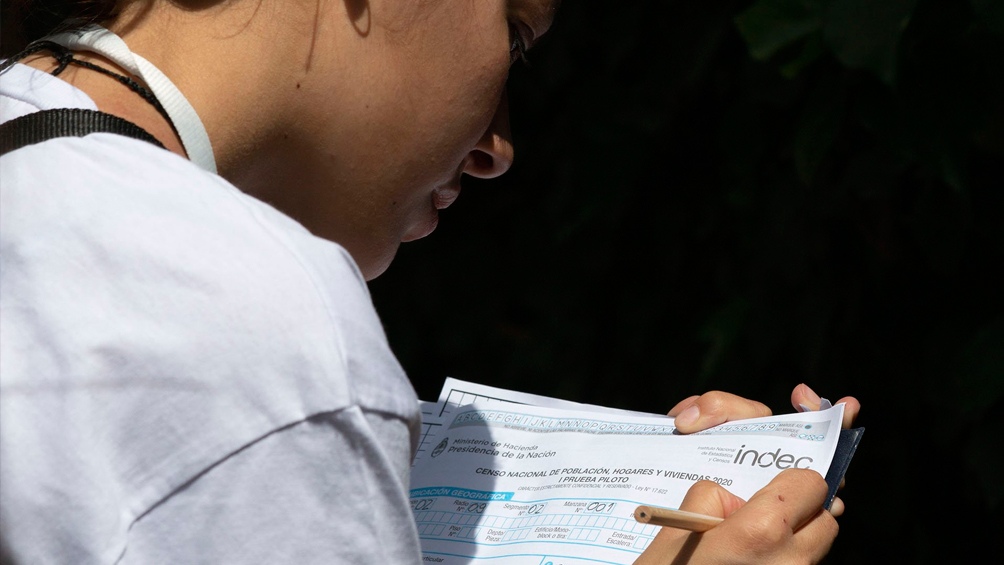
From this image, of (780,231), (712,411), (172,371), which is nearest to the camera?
(172,371)

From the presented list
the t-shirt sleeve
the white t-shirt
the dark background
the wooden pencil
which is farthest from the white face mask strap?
the dark background

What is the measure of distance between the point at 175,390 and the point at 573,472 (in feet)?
1.49

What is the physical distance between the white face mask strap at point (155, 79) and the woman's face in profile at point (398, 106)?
8 centimetres

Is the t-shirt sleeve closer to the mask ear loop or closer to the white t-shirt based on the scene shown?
the white t-shirt

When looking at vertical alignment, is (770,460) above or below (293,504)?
below

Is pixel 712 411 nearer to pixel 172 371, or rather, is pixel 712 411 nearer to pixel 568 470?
pixel 568 470

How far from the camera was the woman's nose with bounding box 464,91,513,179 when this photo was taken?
0.88 meters

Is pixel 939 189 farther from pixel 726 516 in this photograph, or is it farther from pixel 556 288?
pixel 726 516

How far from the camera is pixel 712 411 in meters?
0.92

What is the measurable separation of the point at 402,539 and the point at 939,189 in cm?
119

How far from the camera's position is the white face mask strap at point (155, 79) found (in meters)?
0.67

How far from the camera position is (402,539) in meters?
0.54

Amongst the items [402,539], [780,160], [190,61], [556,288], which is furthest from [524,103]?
[402,539]

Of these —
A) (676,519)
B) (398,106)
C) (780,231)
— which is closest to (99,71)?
(398,106)
